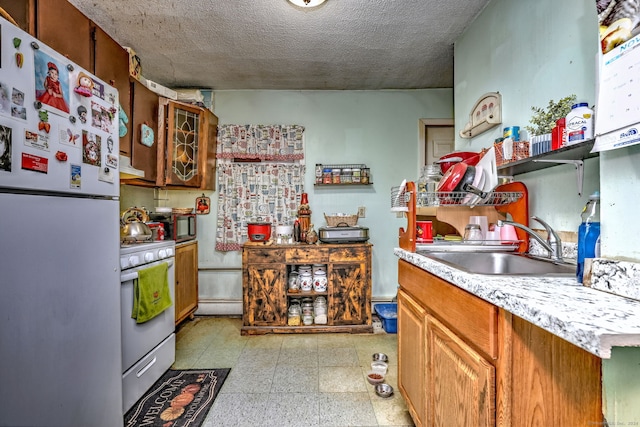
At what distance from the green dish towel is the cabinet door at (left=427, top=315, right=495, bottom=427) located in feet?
5.31

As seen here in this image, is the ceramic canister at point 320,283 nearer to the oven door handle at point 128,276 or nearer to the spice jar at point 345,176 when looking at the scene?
the spice jar at point 345,176

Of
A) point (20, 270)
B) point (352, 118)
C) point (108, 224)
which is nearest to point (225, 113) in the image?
point (352, 118)

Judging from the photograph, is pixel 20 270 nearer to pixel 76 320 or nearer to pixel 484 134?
pixel 76 320

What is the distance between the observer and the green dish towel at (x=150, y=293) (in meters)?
1.80

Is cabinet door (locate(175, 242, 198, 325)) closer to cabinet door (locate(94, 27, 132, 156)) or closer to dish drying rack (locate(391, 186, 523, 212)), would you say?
cabinet door (locate(94, 27, 132, 156))

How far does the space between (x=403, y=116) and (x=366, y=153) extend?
0.60 m

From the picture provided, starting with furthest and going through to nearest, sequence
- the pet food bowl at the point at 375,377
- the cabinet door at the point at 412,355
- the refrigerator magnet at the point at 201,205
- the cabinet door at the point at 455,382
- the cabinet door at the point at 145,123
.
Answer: the refrigerator magnet at the point at 201,205
the cabinet door at the point at 145,123
the pet food bowl at the point at 375,377
the cabinet door at the point at 412,355
the cabinet door at the point at 455,382

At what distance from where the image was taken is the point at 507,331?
0.83m

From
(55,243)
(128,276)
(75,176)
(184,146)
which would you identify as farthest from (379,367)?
(184,146)

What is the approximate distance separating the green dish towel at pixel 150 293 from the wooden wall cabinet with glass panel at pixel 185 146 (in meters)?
1.08

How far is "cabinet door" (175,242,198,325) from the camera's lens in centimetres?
284

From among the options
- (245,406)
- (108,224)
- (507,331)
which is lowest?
(245,406)

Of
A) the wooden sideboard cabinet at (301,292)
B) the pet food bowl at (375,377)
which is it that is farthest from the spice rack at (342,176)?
the pet food bowl at (375,377)

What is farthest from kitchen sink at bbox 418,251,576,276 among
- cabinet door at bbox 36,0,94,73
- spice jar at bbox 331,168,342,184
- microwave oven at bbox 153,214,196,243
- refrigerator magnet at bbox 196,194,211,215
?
refrigerator magnet at bbox 196,194,211,215
